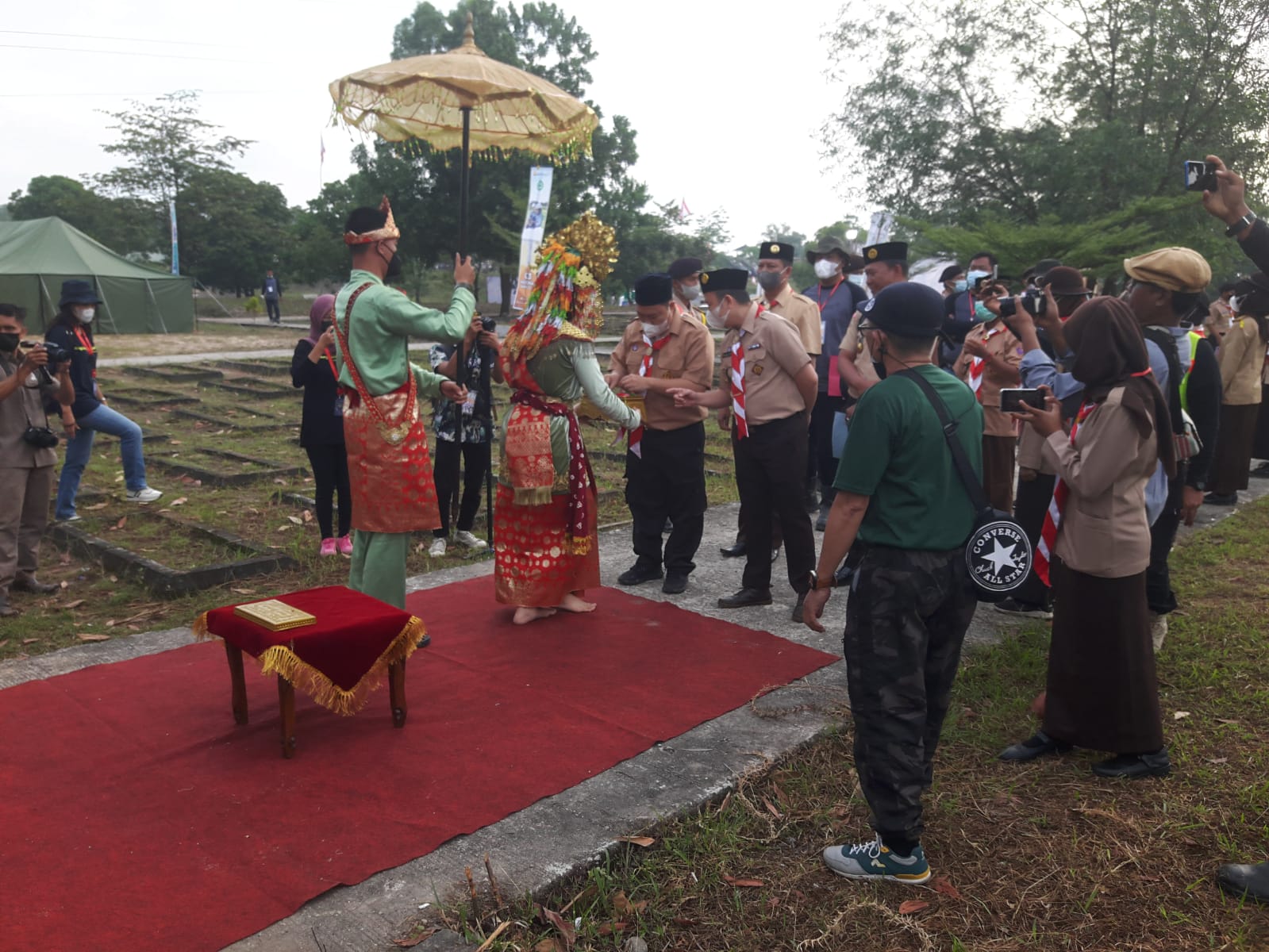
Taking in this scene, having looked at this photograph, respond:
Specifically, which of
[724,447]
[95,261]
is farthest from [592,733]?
[95,261]

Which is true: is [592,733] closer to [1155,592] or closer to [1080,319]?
[1080,319]

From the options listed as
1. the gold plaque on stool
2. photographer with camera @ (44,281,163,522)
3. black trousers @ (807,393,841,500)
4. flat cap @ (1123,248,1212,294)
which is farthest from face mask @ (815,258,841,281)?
photographer with camera @ (44,281,163,522)

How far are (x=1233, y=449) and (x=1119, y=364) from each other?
6.55m

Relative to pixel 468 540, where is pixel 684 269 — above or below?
above

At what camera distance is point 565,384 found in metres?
5.09

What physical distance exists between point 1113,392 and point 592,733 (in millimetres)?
A: 2366

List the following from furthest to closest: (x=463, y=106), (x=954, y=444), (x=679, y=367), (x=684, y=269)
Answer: (x=684, y=269) < (x=463, y=106) < (x=679, y=367) < (x=954, y=444)

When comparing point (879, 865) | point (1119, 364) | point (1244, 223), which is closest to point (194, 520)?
point (879, 865)

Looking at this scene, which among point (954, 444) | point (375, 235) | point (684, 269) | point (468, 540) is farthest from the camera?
point (684, 269)

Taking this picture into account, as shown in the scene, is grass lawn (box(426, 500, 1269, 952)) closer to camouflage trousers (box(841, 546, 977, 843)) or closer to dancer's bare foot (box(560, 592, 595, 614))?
camouflage trousers (box(841, 546, 977, 843))

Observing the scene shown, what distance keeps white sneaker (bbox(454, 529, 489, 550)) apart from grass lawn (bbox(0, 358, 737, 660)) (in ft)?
0.29

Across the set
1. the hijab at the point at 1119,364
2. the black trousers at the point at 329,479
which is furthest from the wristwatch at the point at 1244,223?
the black trousers at the point at 329,479

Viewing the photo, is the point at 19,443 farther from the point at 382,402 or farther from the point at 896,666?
the point at 896,666

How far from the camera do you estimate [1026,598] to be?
5.69 metres
